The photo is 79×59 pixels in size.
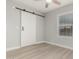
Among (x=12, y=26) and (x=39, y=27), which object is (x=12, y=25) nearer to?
(x=12, y=26)

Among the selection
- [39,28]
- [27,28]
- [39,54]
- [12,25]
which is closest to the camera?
[39,54]

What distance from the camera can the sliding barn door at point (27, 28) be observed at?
408 centimetres

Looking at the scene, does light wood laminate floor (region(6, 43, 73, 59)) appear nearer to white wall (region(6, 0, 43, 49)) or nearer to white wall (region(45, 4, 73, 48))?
white wall (region(6, 0, 43, 49))

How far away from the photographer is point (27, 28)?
14.3 ft

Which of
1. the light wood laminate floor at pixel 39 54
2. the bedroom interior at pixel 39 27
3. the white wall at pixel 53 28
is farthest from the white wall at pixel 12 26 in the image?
the white wall at pixel 53 28

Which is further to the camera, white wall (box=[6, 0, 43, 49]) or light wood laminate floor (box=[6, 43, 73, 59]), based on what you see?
white wall (box=[6, 0, 43, 49])

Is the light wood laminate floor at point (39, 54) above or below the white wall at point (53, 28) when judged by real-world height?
below

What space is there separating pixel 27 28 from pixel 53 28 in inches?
67.2

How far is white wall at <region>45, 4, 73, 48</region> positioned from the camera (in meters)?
4.15

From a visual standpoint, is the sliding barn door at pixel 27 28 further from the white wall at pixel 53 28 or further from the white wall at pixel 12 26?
the white wall at pixel 53 28

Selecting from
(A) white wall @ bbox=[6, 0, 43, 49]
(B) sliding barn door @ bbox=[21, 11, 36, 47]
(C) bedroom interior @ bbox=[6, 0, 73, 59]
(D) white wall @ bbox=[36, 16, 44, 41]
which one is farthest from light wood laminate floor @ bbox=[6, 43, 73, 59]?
(D) white wall @ bbox=[36, 16, 44, 41]

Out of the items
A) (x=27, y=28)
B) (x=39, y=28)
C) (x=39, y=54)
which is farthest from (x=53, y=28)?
(x=39, y=54)
